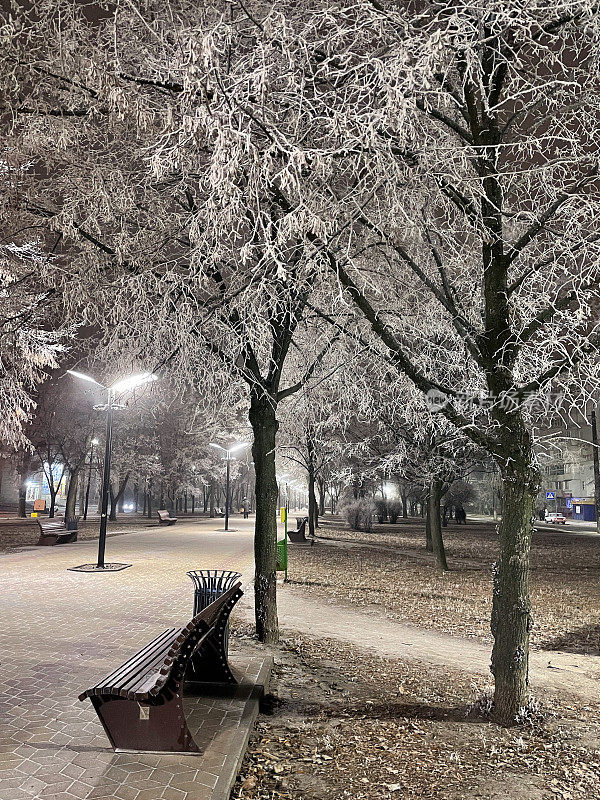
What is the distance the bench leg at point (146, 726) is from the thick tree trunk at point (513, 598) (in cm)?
310

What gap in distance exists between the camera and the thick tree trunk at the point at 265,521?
8.37 meters

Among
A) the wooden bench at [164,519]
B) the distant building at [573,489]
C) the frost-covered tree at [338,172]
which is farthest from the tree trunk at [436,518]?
the distant building at [573,489]

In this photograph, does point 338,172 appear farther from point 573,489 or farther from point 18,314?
point 573,489

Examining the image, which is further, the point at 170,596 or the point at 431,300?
the point at 170,596

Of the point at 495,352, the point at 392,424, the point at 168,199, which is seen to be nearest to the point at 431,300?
the point at 495,352

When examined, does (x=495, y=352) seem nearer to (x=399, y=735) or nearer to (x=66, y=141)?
(x=399, y=735)

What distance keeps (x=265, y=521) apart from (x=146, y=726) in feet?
13.7

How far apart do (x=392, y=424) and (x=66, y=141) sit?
505 inches

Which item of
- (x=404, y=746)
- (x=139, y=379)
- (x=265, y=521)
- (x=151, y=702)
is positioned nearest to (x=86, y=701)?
(x=151, y=702)

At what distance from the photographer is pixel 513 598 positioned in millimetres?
5902

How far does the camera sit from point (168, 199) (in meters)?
7.57

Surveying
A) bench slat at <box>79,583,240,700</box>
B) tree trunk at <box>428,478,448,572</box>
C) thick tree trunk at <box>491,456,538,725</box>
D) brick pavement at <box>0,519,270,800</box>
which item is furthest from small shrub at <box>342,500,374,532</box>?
bench slat at <box>79,583,240,700</box>

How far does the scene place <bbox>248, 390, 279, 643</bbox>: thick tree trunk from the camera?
8367 millimetres

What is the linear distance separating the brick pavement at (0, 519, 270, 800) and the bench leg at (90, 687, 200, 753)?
83 mm
